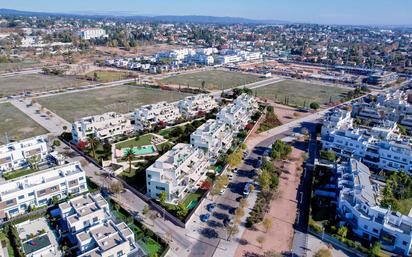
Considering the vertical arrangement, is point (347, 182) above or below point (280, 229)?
above

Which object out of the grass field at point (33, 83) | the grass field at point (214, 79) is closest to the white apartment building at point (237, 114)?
the grass field at point (214, 79)

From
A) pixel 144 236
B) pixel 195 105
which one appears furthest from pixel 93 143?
pixel 195 105

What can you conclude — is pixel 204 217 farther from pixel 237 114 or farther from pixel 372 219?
pixel 237 114

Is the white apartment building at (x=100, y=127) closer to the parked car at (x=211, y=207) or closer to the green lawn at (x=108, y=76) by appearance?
the parked car at (x=211, y=207)

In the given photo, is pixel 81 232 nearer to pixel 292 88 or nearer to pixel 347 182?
pixel 347 182

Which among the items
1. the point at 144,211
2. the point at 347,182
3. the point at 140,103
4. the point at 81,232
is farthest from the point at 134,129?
the point at 347,182

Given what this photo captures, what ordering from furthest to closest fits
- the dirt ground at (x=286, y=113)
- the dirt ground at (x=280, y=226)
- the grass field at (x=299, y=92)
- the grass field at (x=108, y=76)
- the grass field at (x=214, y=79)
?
the grass field at (x=108, y=76), the grass field at (x=214, y=79), the grass field at (x=299, y=92), the dirt ground at (x=286, y=113), the dirt ground at (x=280, y=226)
